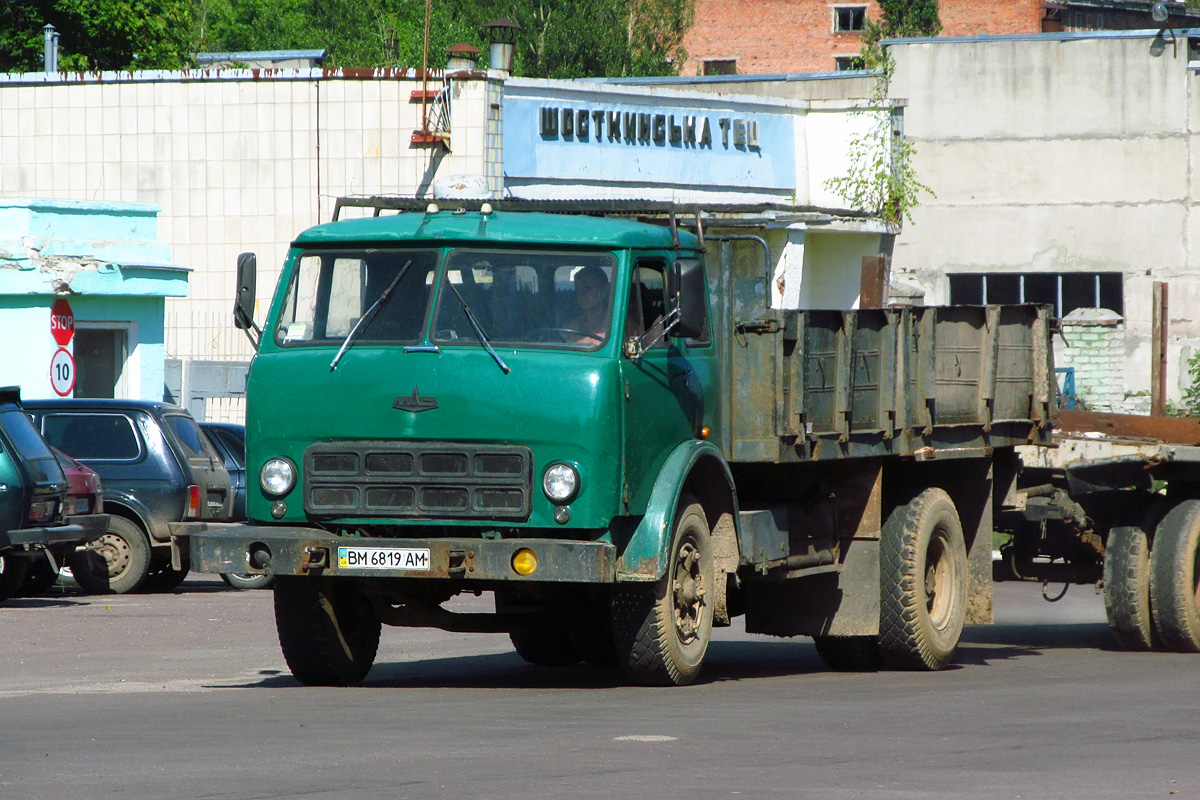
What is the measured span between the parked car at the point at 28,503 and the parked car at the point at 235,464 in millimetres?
2501

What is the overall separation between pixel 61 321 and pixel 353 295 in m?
14.8

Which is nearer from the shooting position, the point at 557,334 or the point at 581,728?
the point at 581,728

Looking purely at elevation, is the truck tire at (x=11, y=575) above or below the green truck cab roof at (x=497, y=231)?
below

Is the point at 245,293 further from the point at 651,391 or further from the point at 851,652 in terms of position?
the point at 851,652

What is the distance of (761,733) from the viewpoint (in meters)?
8.30

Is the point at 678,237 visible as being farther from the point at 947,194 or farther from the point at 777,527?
the point at 947,194

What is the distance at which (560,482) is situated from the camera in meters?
9.48

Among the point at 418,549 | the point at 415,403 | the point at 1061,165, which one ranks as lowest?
the point at 418,549

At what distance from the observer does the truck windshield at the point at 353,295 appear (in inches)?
388

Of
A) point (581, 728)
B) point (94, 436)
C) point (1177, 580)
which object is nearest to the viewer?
point (581, 728)

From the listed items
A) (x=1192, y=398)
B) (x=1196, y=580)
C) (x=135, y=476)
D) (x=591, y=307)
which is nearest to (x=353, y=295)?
(x=591, y=307)

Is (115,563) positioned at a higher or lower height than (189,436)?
lower

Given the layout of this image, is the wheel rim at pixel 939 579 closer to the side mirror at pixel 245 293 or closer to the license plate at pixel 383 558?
the license plate at pixel 383 558

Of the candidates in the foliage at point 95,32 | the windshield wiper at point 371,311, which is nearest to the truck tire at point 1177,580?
the windshield wiper at point 371,311
